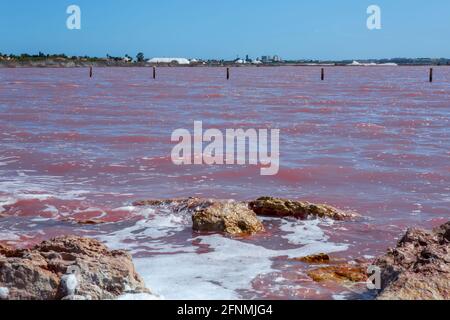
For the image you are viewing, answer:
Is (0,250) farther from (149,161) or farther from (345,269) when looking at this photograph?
(149,161)

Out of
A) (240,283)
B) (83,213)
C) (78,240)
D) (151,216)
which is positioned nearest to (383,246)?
(240,283)

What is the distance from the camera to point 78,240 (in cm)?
525

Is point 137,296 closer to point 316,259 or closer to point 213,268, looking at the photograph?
point 213,268

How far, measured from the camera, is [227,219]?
24.0ft

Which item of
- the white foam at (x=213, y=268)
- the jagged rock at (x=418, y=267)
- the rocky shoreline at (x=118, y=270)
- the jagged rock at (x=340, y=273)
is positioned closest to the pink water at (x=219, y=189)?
the white foam at (x=213, y=268)

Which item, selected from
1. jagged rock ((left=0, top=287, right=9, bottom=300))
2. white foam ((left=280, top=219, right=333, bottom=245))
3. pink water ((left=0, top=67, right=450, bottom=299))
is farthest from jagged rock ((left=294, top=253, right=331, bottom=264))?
jagged rock ((left=0, top=287, right=9, bottom=300))

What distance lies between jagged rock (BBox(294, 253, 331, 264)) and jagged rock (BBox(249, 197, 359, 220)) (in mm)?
1737

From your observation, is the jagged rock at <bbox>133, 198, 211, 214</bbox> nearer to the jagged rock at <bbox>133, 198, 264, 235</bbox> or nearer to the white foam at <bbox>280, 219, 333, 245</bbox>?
the jagged rock at <bbox>133, 198, 264, 235</bbox>

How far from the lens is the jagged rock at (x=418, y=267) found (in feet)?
14.2

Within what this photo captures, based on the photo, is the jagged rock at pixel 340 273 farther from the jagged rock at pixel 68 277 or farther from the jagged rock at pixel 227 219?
the jagged rock at pixel 68 277

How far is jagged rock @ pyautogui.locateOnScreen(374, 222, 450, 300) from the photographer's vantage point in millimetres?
4336

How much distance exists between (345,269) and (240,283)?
1.06 meters

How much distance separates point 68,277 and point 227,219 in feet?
10.2

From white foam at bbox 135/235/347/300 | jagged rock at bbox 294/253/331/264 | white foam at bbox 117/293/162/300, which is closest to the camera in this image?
white foam at bbox 117/293/162/300
